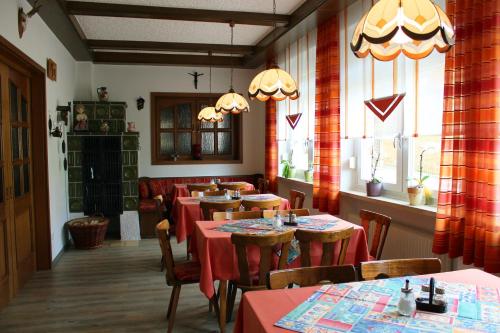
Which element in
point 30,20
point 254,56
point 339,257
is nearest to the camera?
point 339,257

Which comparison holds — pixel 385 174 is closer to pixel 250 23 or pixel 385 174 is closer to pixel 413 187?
pixel 413 187

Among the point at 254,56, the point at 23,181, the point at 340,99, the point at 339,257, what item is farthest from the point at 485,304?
the point at 254,56

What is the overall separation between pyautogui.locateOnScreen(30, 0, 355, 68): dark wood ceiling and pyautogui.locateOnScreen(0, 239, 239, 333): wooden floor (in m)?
2.91

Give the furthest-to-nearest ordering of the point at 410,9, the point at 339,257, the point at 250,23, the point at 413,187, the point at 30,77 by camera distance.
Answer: the point at 250,23, the point at 30,77, the point at 413,187, the point at 339,257, the point at 410,9

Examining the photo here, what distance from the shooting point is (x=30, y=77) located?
4777 mm

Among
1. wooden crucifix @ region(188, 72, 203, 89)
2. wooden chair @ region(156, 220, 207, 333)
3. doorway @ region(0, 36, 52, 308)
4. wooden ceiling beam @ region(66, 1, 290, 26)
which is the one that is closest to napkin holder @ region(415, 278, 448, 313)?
wooden chair @ region(156, 220, 207, 333)

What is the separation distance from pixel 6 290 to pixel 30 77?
2369 mm

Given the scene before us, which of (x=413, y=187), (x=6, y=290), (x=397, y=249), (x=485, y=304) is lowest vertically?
(x=6, y=290)

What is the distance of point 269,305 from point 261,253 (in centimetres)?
108

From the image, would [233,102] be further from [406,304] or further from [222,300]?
[406,304]

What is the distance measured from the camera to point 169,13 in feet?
16.5

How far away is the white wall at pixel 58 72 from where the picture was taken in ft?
12.1

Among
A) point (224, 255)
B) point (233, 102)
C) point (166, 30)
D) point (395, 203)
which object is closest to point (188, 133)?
point (166, 30)

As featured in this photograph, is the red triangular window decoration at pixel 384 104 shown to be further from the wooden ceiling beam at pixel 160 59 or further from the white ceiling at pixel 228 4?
the wooden ceiling beam at pixel 160 59
